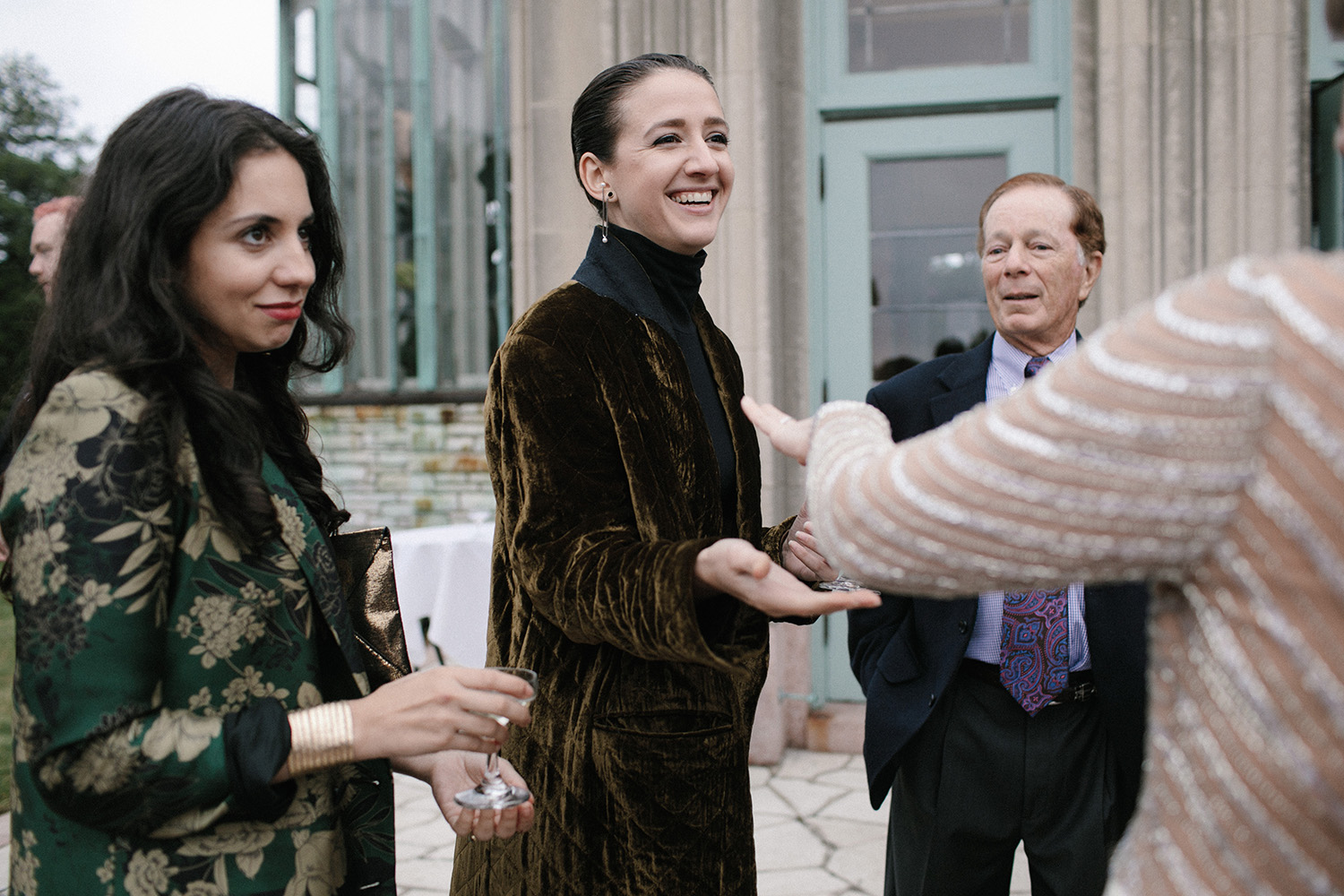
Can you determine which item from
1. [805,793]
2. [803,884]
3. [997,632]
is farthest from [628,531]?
[805,793]

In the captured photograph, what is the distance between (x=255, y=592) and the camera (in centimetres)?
122

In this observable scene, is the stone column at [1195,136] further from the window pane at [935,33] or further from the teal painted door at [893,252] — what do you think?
the teal painted door at [893,252]

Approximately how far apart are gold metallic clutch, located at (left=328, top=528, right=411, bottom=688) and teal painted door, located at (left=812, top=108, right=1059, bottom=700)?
3393 mm

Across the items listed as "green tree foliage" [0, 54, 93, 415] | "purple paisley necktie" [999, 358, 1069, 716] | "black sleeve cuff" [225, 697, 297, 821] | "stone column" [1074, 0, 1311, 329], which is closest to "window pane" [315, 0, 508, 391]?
"stone column" [1074, 0, 1311, 329]

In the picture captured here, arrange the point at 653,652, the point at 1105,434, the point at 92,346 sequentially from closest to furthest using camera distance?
the point at 1105,434
the point at 92,346
the point at 653,652

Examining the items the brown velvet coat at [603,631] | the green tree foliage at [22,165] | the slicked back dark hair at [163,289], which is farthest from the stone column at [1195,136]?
the green tree foliage at [22,165]

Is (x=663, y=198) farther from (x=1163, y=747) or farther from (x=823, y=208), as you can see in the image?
(x=823, y=208)

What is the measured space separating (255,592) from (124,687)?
19 centimetres

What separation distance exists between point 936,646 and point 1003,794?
34 centimetres

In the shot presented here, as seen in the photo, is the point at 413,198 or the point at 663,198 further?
the point at 413,198

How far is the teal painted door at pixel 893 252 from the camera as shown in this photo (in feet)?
Answer: 15.3

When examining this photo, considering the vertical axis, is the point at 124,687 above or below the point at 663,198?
below

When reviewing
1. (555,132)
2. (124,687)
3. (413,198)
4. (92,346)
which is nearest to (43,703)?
(124,687)

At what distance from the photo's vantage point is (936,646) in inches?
84.7
